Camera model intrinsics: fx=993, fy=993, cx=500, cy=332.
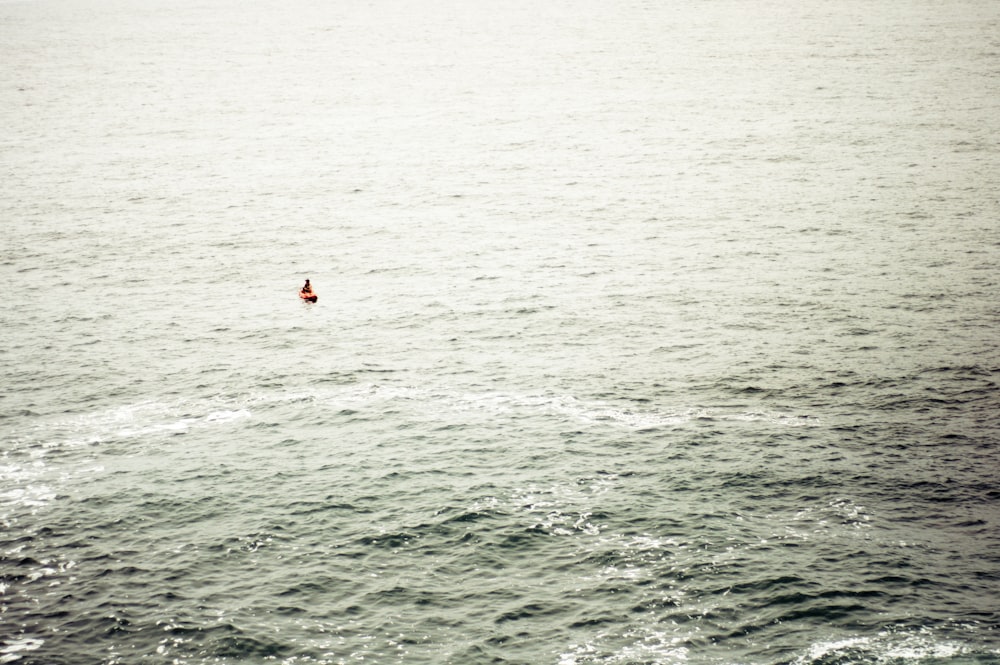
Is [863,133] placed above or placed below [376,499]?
above

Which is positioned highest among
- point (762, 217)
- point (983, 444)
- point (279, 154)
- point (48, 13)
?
A: point (48, 13)

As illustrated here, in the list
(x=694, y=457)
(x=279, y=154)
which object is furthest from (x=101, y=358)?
(x=279, y=154)

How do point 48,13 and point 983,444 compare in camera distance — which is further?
point 48,13

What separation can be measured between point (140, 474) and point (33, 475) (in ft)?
18.5

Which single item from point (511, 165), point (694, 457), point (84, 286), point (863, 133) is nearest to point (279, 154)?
→ point (511, 165)

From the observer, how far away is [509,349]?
2687 inches

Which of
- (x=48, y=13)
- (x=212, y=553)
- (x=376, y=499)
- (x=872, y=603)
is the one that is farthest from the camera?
(x=48, y=13)

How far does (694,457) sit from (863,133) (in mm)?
64696

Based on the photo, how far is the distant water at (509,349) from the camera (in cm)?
4044

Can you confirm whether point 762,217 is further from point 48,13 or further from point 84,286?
point 48,13

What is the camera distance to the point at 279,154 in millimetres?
110000

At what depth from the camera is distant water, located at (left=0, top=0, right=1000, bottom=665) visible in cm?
4044

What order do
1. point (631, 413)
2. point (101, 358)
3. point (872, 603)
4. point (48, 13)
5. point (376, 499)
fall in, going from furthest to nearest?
1. point (48, 13)
2. point (101, 358)
3. point (631, 413)
4. point (376, 499)
5. point (872, 603)

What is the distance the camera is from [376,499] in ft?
162
